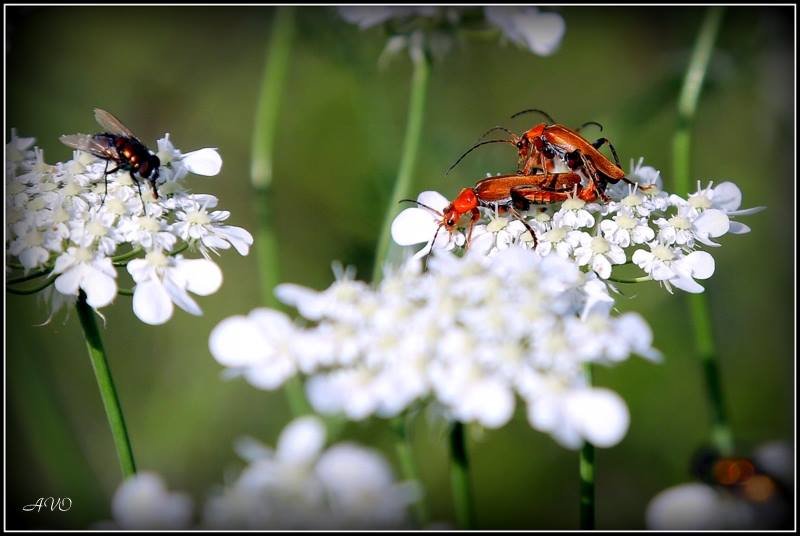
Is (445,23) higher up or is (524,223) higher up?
(445,23)

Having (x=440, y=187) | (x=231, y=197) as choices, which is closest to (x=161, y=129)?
(x=231, y=197)

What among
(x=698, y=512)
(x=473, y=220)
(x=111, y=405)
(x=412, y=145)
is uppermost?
(x=412, y=145)

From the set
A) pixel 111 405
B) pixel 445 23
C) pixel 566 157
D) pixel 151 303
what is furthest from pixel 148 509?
pixel 445 23

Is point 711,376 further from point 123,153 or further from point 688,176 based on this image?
point 123,153

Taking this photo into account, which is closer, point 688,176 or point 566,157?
point 566,157

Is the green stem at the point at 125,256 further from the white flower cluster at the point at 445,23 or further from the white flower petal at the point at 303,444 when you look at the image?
the white flower cluster at the point at 445,23

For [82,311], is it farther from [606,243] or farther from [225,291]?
[225,291]

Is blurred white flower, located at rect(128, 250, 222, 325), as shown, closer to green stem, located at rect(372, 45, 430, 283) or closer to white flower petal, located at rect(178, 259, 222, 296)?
white flower petal, located at rect(178, 259, 222, 296)

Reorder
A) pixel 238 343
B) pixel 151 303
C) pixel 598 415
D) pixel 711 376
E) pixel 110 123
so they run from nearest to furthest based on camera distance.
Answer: pixel 598 415 < pixel 238 343 < pixel 151 303 < pixel 110 123 < pixel 711 376
